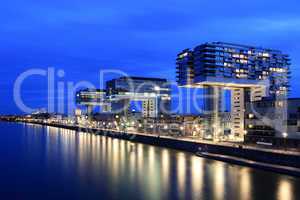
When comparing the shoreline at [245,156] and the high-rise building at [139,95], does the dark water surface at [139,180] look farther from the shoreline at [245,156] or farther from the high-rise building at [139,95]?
the high-rise building at [139,95]

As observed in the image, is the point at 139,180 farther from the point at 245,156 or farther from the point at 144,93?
the point at 144,93

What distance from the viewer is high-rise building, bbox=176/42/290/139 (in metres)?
83.5

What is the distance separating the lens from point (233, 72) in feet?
280

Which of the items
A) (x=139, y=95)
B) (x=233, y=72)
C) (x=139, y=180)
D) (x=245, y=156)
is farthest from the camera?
(x=139, y=95)

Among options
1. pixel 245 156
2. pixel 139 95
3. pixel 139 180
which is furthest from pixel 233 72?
pixel 139 95

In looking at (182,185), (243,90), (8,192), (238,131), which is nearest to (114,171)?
(182,185)

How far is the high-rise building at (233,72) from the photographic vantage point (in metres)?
83.5

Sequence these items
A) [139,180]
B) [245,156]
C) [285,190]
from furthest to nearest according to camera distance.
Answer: [245,156]
[139,180]
[285,190]

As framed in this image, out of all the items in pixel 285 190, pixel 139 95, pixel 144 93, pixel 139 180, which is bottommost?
pixel 139 180

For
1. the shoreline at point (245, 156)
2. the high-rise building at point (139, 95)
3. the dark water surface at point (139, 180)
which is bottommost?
the dark water surface at point (139, 180)

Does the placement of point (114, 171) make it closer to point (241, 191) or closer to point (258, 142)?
point (241, 191)

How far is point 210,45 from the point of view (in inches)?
3396

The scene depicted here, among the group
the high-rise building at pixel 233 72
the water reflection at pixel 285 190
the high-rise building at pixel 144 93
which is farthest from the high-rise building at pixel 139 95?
the water reflection at pixel 285 190

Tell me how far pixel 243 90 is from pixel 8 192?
60175 mm
